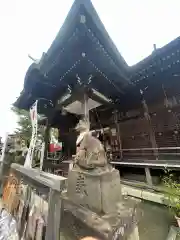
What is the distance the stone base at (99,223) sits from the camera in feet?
6.04

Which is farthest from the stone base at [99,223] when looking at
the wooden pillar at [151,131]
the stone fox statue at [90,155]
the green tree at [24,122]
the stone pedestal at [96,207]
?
the green tree at [24,122]

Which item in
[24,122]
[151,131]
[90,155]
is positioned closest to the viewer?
[90,155]

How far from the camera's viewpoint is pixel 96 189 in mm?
2201

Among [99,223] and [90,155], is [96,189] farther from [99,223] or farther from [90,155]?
[90,155]

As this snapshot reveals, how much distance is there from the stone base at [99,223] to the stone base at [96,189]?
9cm

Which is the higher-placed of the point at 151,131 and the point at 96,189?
the point at 151,131

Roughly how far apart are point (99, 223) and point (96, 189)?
442 mm

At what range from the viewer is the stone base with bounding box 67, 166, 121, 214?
218cm

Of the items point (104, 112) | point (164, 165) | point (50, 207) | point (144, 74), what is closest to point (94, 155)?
point (50, 207)

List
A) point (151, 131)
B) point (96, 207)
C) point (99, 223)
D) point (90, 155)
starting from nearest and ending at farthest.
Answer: point (99, 223), point (96, 207), point (90, 155), point (151, 131)

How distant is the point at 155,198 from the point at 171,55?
4.54 meters

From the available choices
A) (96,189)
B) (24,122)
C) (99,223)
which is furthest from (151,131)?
(24,122)

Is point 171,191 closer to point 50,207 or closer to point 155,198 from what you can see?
point 155,198

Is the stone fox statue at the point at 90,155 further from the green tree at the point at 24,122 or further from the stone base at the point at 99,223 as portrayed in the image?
the green tree at the point at 24,122
